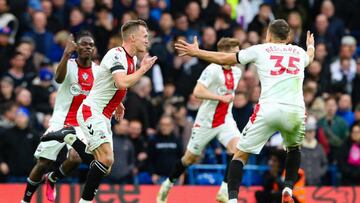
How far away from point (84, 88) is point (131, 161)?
4.51m

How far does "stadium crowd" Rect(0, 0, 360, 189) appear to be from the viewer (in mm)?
19234

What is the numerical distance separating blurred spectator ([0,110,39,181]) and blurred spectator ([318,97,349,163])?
5746mm

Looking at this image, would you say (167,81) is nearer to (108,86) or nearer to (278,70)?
(108,86)

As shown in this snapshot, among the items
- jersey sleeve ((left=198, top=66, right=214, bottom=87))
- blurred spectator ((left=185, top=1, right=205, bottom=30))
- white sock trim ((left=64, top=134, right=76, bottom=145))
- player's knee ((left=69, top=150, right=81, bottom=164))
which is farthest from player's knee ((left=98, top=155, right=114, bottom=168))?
blurred spectator ((left=185, top=1, right=205, bottom=30))

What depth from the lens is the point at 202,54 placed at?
13.6 meters

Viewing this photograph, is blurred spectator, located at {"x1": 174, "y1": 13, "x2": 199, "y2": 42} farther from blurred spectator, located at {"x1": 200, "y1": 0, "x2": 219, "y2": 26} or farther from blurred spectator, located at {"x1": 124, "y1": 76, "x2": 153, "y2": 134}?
blurred spectator, located at {"x1": 124, "y1": 76, "x2": 153, "y2": 134}

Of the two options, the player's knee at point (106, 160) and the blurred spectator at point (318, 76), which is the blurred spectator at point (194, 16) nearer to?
the blurred spectator at point (318, 76)

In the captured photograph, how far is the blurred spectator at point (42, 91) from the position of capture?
19.6 m

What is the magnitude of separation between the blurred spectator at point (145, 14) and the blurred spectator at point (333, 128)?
159 inches

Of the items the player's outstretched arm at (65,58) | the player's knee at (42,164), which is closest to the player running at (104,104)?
the player's outstretched arm at (65,58)

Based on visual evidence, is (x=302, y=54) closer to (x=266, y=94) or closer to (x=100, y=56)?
(x=266, y=94)

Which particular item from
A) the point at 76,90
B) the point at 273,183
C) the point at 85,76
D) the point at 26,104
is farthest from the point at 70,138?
the point at 26,104

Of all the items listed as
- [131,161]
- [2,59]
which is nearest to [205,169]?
[131,161]

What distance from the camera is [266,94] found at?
44.9 ft
